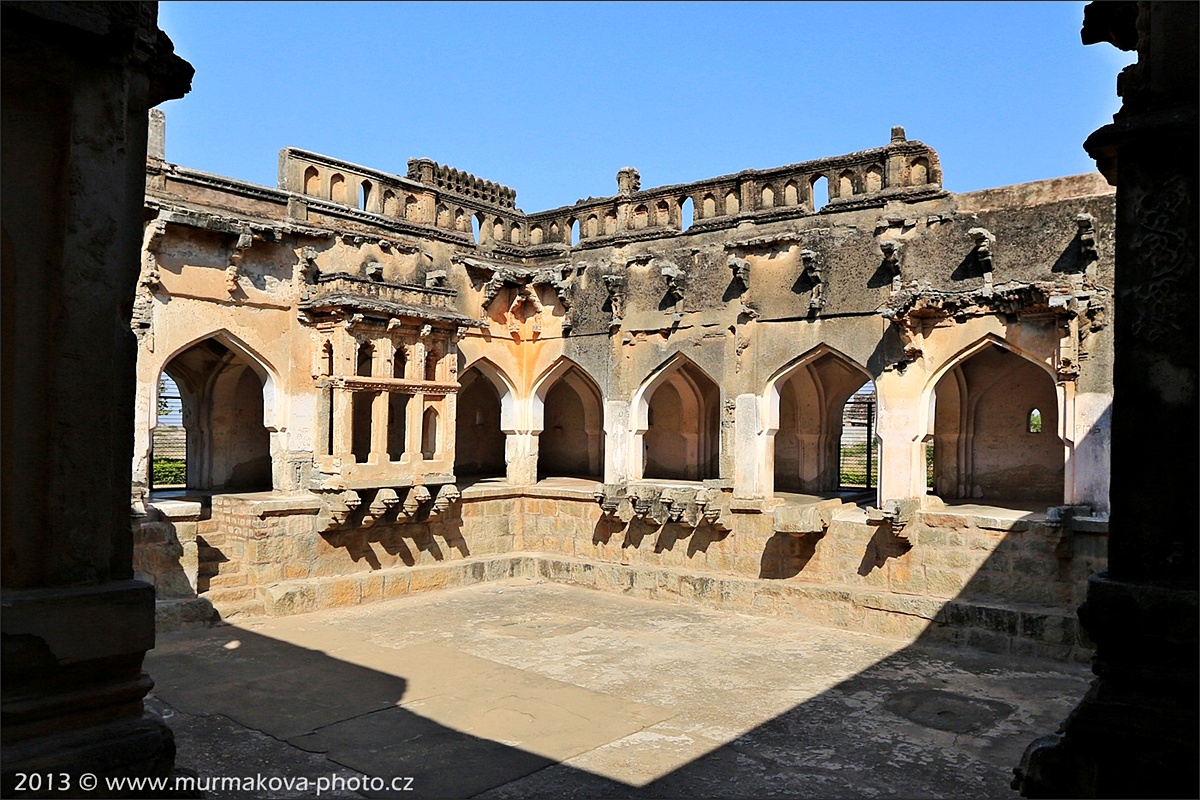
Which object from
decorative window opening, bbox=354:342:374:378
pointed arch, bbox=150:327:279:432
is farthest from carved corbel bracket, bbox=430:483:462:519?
pointed arch, bbox=150:327:279:432

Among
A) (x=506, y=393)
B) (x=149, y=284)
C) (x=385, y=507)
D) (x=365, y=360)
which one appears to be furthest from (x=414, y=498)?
(x=149, y=284)

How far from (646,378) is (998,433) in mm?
5086

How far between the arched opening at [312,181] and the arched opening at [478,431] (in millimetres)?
5342

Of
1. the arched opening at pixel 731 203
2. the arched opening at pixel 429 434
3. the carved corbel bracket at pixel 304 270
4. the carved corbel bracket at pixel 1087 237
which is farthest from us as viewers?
the arched opening at pixel 429 434

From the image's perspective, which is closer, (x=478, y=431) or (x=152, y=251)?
(x=152, y=251)

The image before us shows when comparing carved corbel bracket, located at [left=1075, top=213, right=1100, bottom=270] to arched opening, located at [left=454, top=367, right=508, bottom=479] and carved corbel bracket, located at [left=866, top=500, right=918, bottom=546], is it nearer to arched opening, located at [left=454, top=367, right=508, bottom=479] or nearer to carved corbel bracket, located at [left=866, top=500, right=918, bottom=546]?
carved corbel bracket, located at [left=866, top=500, right=918, bottom=546]

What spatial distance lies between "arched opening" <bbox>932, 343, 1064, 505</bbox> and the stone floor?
3984 millimetres

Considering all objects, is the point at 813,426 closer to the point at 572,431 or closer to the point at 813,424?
the point at 813,424

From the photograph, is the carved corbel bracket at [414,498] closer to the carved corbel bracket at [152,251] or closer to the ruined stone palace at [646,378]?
the ruined stone palace at [646,378]

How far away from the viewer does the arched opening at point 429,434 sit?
12578 mm

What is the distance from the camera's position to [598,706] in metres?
7.35

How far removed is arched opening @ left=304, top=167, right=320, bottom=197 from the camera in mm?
11914

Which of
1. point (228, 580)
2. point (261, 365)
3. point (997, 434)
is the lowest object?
point (228, 580)

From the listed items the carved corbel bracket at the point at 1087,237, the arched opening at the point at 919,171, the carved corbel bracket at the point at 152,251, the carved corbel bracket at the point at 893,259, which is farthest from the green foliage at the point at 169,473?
the carved corbel bracket at the point at 1087,237
